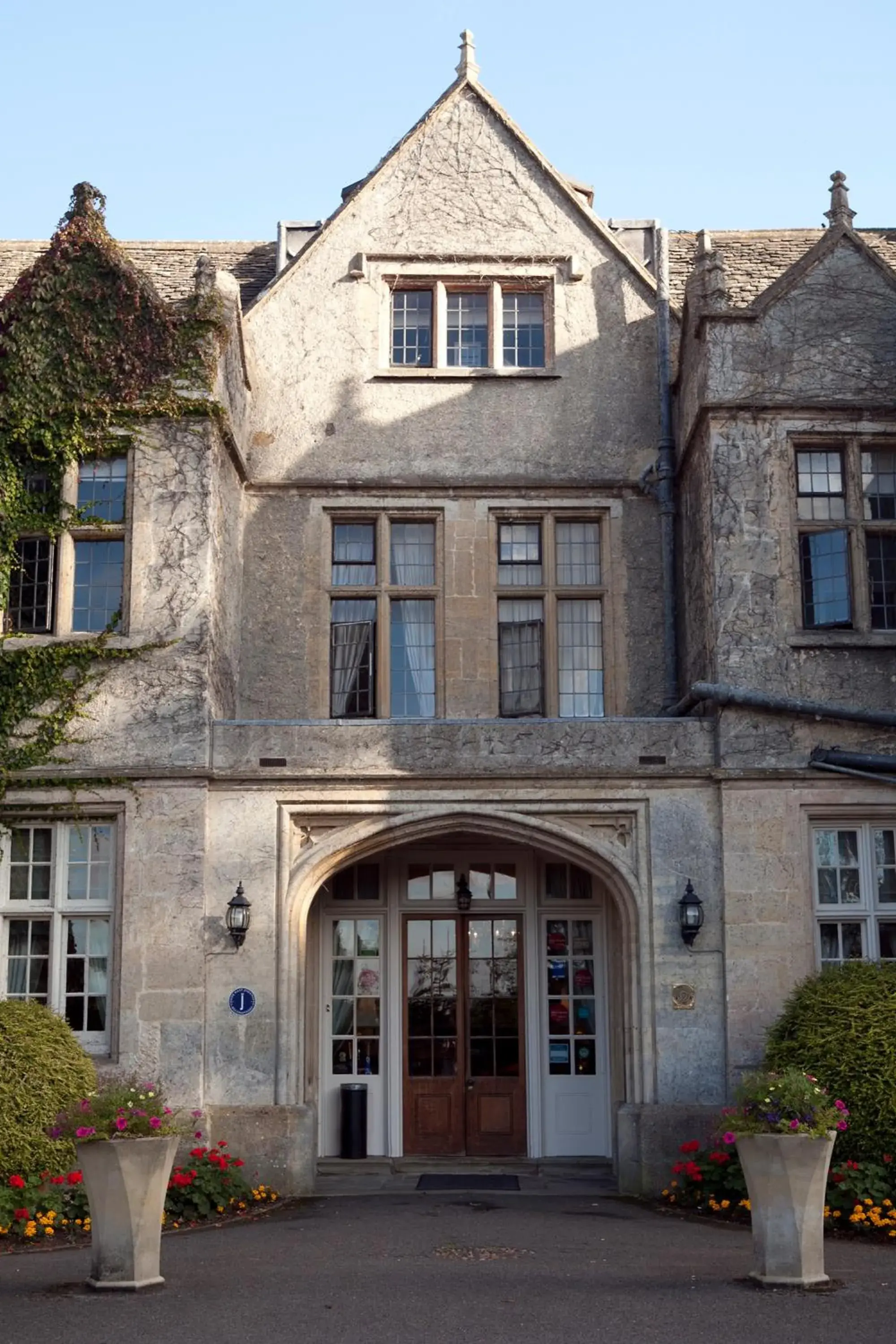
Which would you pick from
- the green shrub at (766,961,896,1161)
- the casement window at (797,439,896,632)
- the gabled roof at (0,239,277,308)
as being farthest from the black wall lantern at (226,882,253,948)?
the gabled roof at (0,239,277,308)

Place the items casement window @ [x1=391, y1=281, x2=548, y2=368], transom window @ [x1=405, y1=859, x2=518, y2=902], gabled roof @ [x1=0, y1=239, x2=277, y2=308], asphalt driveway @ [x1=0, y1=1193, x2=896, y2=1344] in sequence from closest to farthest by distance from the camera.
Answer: asphalt driveway @ [x1=0, y1=1193, x2=896, y2=1344], transom window @ [x1=405, y1=859, x2=518, y2=902], casement window @ [x1=391, y1=281, x2=548, y2=368], gabled roof @ [x1=0, y1=239, x2=277, y2=308]

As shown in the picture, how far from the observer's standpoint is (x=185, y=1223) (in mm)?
11992

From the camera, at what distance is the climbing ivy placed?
46.3ft

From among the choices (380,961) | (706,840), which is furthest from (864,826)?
(380,961)

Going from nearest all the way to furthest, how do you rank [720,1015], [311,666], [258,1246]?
[258,1246] → [720,1015] → [311,666]

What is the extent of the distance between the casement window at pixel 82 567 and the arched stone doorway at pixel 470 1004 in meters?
3.46

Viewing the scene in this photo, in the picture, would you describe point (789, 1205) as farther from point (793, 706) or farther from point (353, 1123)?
point (353, 1123)

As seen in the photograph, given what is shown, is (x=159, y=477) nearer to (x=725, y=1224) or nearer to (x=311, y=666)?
(x=311, y=666)

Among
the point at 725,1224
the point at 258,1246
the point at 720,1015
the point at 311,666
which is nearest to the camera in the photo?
the point at 258,1246

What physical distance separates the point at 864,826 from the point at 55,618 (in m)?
7.67

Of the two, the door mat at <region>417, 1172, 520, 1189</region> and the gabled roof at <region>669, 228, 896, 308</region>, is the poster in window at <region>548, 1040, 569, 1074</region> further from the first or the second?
the gabled roof at <region>669, 228, 896, 308</region>

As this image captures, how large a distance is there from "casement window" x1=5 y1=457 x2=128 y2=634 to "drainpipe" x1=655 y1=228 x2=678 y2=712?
5.39 metres

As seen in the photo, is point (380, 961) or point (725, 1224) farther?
point (380, 961)

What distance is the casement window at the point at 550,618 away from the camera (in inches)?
610
